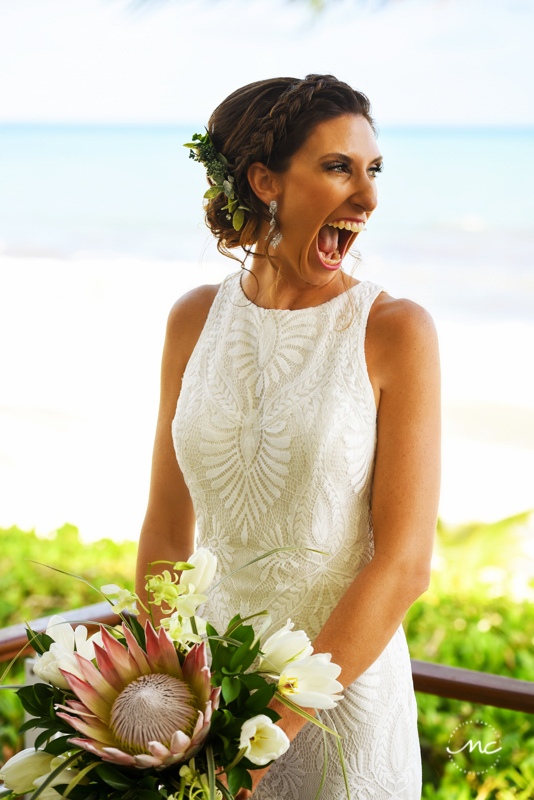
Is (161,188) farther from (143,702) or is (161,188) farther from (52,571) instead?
(143,702)

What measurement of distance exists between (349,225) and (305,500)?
1.62ft

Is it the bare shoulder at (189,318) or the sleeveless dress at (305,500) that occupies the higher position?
the bare shoulder at (189,318)

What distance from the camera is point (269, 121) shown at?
4.28ft

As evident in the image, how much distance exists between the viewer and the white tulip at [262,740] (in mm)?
706

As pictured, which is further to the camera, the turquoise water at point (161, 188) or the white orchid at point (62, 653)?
the turquoise water at point (161, 188)

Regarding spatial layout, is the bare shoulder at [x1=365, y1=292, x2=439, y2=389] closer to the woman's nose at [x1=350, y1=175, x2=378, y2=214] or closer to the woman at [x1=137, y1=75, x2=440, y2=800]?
the woman at [x1=137, y1=75, x2=440, y2=800]

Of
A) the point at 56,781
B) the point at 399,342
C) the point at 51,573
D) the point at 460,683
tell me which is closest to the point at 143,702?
the point at 56,781

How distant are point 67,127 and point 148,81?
2.27 ft

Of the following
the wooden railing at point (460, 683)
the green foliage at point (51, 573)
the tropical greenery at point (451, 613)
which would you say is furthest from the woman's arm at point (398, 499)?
the green foliage at point (51, 573)

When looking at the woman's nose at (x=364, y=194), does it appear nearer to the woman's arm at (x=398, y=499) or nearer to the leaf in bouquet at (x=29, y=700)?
the woman's arm at (x=398, y=499)

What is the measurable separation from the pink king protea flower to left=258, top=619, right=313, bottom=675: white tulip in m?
0.08

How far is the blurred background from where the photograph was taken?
414 centimetres

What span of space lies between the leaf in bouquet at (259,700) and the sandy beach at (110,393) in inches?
150

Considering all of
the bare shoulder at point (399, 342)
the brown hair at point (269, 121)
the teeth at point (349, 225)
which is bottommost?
the bare shoulder at point (399, 342)
